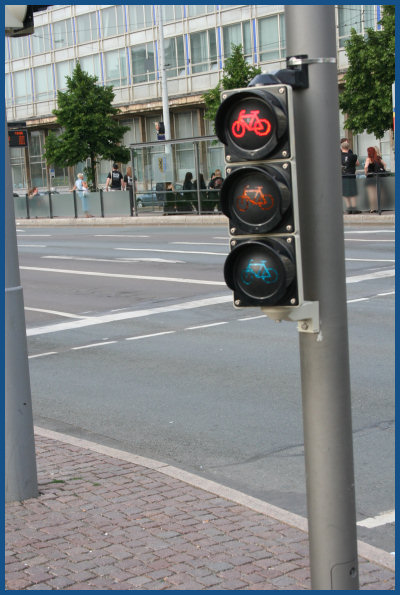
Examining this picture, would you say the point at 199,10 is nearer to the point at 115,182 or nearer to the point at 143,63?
the point at 143,63

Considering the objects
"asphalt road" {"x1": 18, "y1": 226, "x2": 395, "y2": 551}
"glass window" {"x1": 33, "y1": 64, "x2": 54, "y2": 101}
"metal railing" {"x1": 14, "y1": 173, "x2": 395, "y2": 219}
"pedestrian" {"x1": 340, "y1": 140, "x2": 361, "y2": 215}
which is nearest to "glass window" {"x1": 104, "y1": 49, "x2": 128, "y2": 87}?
"glass window" {"x1": 33, "y1": 64, "x2": 54, "y2": 101}

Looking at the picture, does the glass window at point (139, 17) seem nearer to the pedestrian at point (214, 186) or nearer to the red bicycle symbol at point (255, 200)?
the pedestrian at point (214, 186)

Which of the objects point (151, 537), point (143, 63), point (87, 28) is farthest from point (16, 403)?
point (87, 28)

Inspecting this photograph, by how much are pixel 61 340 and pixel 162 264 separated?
7.63 metres

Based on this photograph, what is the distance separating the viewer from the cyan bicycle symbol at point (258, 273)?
145 inches

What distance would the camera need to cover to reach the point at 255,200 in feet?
12.0

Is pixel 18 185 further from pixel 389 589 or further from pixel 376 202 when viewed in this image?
pixel 389 589

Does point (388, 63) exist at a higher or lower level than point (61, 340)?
higher

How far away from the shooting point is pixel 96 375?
10055 millimetres

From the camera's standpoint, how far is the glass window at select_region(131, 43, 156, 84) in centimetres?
6072

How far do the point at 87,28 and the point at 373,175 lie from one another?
4306 cm

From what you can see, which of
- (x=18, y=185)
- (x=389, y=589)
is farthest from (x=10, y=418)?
(x=18, y=185)

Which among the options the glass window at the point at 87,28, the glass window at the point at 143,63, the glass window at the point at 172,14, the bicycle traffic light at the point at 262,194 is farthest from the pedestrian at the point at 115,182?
the bicycle traffic light at the point at 262,194

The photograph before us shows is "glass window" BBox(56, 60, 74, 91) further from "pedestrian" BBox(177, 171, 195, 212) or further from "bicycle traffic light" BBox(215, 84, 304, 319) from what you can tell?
"bicycle traffic light" BBox(215, 84, 304, 319)
